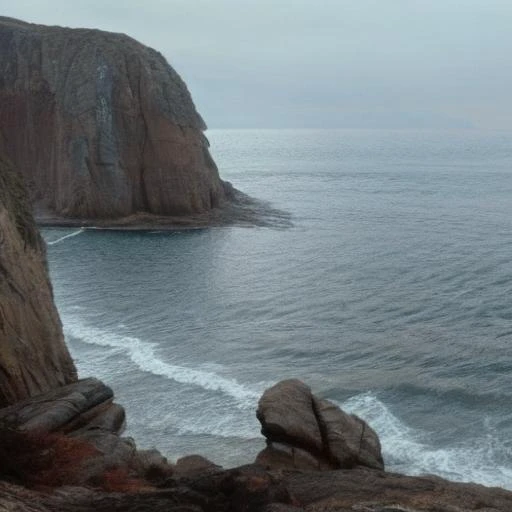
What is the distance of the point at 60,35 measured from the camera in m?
94.9

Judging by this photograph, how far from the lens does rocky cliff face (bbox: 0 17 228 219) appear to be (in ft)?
283

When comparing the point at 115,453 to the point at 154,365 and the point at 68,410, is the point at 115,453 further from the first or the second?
the point at 154,365

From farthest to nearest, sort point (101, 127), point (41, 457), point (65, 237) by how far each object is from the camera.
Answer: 1. point (101, 127)
2. point (65, 237)
3. point (41, 457)

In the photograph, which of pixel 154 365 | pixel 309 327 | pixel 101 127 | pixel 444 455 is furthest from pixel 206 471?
pixel 101 127

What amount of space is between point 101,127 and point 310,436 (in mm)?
68986

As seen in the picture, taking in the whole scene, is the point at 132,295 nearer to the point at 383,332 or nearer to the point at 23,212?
the point at 383,332

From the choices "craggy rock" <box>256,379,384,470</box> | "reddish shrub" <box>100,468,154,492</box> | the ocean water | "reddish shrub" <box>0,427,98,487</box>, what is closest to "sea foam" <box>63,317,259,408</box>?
the ocean water

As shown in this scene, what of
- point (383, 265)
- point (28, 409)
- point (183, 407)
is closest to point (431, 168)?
point (383, 265)

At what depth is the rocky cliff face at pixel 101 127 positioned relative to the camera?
86188 mm

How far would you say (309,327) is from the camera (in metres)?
43.4

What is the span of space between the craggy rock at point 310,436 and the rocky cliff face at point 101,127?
2477 inches

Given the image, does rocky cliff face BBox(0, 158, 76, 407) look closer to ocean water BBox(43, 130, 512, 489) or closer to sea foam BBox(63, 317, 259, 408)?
ocean water BBox(43, 130, 512, 489)

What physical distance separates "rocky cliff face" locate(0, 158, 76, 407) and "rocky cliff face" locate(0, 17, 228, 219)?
5688cm

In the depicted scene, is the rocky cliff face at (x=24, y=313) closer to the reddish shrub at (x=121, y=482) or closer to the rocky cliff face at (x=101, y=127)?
the reddish shrub at (x=121, y=482)
